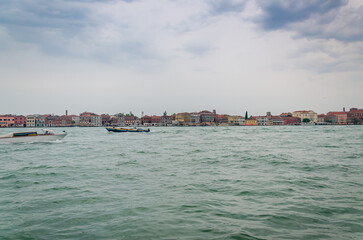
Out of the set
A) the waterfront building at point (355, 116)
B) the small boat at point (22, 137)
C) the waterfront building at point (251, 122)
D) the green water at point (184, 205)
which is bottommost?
the green water at point (184, 205)

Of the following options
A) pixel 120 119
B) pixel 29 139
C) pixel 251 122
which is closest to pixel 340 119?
pixel 251 122

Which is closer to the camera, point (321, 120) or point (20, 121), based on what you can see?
point (20, 121)

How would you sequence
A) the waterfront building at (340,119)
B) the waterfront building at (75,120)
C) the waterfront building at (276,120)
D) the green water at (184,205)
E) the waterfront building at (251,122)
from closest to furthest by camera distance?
the green water at (184,205) → the waterfront building at (75,120) → the waterfront building at (340,119) → the waterfront building at (276,120) → the waterfront building at (251,122)

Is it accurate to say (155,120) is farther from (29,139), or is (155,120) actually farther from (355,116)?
(29,139)

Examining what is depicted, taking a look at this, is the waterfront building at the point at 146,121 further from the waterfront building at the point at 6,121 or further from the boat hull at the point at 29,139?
the boat hull at the point at 29,139

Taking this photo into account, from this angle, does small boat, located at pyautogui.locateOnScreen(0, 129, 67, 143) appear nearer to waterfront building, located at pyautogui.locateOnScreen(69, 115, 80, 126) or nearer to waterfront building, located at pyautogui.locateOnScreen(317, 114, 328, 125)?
waterfront building, located at pyautogui.locateOnScreen(69, 115, 80, 126)

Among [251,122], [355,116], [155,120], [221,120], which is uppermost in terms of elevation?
[355,116]

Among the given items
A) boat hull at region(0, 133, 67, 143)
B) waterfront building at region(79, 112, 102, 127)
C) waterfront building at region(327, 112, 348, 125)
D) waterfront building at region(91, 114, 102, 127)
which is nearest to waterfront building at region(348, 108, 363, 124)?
waterfront building at region(327, 112, 348, 125)

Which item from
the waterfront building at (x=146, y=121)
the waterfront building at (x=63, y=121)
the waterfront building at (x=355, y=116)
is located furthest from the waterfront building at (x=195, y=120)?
the waterfront building at (x=355, y=116)

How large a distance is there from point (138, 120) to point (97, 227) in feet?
522

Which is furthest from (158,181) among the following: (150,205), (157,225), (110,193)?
(157,225)

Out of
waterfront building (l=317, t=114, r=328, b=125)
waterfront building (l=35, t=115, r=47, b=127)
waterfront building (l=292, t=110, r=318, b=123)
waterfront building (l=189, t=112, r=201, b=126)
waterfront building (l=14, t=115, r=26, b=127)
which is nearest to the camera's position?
waterfront building (l=14, t=115, r=26, b=127)

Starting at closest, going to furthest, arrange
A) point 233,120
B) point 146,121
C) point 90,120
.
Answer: point 90,120 → point 146,121 → point 233,120

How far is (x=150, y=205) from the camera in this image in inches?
252
